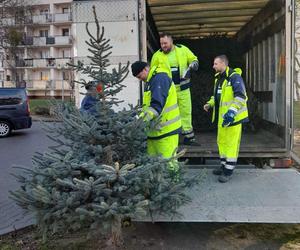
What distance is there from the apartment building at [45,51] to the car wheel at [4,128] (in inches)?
1581

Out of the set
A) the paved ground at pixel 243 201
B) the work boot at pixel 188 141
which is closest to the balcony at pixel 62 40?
the paved ground at pixel 243 201

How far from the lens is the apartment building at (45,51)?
5541 cm

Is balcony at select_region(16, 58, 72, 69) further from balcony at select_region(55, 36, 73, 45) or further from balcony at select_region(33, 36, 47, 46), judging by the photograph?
balcony at select_region(55, 36, 73, 45)

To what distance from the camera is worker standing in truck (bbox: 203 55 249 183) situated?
17.2 feet

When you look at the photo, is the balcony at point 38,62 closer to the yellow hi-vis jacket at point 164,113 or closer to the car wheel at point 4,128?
the car wheel at point 4,128

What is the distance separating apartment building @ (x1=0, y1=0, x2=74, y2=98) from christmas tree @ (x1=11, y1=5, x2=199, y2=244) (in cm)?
5217

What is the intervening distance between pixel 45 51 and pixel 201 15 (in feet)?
171

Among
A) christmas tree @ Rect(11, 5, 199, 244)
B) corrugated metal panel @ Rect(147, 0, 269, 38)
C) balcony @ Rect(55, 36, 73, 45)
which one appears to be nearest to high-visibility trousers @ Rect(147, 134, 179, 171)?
christmas tree @ Rect(11, 5, 199, 244)

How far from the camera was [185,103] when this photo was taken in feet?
21.3

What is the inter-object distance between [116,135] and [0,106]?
479 inches

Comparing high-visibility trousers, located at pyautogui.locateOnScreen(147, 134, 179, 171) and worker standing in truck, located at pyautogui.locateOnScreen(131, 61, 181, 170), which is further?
high-visibility trousers, located at pyautogui.locateOnScreen(147, 134, 179, 171)

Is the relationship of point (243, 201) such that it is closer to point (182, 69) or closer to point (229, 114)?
point (229, 114)

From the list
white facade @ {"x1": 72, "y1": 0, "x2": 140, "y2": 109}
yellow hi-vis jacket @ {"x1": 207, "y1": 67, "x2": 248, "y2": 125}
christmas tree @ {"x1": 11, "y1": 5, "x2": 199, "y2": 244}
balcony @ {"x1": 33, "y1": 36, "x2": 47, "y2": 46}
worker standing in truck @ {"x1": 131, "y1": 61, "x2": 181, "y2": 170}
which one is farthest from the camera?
balcony @ {"x1": 33, "y1": 36, "x2": 47, "y2": 46}

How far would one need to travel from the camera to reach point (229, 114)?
5160 millimetres
